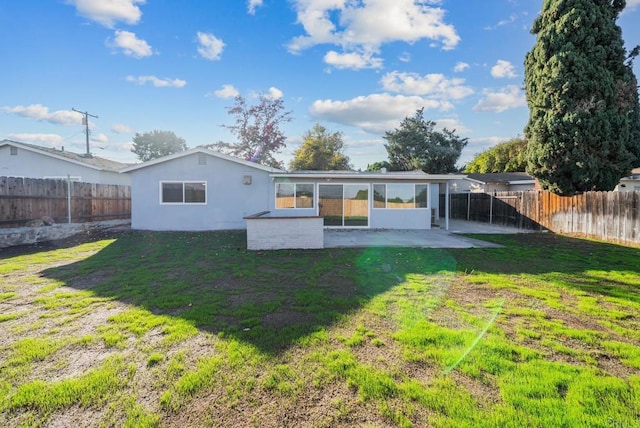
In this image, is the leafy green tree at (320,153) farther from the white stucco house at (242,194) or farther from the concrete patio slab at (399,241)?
the concrete patio slab at (399,241)

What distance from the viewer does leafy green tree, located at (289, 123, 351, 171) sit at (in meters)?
32.9

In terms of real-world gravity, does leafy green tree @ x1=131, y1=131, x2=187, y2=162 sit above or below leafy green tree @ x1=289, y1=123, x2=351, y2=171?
above

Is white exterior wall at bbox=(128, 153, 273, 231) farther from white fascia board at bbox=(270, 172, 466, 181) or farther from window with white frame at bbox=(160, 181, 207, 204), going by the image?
white fascia board at bbox=(270, 172, 466, 181)

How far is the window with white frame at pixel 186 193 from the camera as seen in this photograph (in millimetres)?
13258

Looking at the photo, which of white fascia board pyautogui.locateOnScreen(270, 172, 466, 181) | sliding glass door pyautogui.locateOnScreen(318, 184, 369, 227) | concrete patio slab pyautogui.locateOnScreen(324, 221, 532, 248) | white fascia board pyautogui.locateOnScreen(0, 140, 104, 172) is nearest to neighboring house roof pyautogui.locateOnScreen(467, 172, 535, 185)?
white fascia board pyautogui.locateOnScreen(270, 172, 466, 181)

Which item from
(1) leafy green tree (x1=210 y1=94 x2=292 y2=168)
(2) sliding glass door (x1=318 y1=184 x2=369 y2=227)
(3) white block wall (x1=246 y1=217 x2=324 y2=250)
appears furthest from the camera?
(1) leafy green tree (x1=210 y1=94 x2=292 y2=168)

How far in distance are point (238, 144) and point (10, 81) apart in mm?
18626

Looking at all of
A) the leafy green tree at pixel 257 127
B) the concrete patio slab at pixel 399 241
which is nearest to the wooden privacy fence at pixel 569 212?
the concrete patio slab at pixel 399 241

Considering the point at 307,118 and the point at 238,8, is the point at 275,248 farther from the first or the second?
the point at 307,118

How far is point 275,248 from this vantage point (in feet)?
29.0

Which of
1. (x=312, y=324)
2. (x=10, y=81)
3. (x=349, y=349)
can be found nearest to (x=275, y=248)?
(x=312, y=324)

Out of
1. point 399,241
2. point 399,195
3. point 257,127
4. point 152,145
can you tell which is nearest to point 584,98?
point 399,195

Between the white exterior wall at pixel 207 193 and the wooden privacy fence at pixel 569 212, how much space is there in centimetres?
1191

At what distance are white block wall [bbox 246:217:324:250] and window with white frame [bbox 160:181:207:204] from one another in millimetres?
5553
